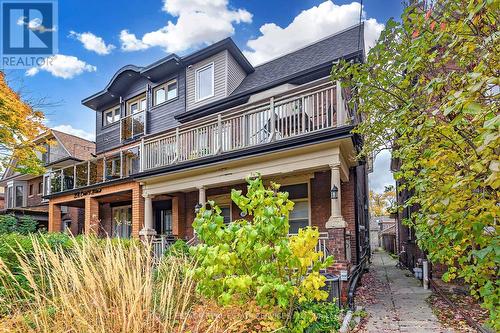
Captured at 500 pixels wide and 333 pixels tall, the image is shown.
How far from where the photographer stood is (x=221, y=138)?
9484 millimetres

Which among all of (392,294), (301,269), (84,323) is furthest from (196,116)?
(84,323)

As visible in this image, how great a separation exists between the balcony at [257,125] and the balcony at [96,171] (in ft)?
11.1

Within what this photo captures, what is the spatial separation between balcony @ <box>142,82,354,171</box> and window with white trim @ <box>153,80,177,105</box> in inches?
197

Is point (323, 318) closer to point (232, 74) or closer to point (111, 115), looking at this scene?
point (232, 74)

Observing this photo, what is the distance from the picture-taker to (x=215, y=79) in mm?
13984

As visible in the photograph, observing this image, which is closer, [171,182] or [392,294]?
[392,294]

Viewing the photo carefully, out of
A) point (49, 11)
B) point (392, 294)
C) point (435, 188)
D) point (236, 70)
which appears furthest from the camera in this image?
point (236, 70)

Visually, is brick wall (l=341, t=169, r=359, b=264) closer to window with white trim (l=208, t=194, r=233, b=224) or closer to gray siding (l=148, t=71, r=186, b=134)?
window with white trim (l=208, t=194, r=233, b=224)

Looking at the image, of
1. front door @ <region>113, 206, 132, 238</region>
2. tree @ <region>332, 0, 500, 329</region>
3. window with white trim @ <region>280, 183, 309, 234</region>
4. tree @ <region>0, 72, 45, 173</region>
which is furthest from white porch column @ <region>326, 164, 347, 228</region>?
front door @ <region>113, 206, 132, 238</region>

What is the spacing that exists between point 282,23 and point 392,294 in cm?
1010

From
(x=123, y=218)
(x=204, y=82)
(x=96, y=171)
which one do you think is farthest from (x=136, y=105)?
(x=123, y=218)

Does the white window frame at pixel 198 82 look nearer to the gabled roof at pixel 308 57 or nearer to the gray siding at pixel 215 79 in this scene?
the gray siding at pixel 215 79

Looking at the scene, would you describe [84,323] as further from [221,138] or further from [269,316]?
[221,138]

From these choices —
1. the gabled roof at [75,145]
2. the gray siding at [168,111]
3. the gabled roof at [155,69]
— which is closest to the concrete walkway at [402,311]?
the gabled roof at [155,69]
